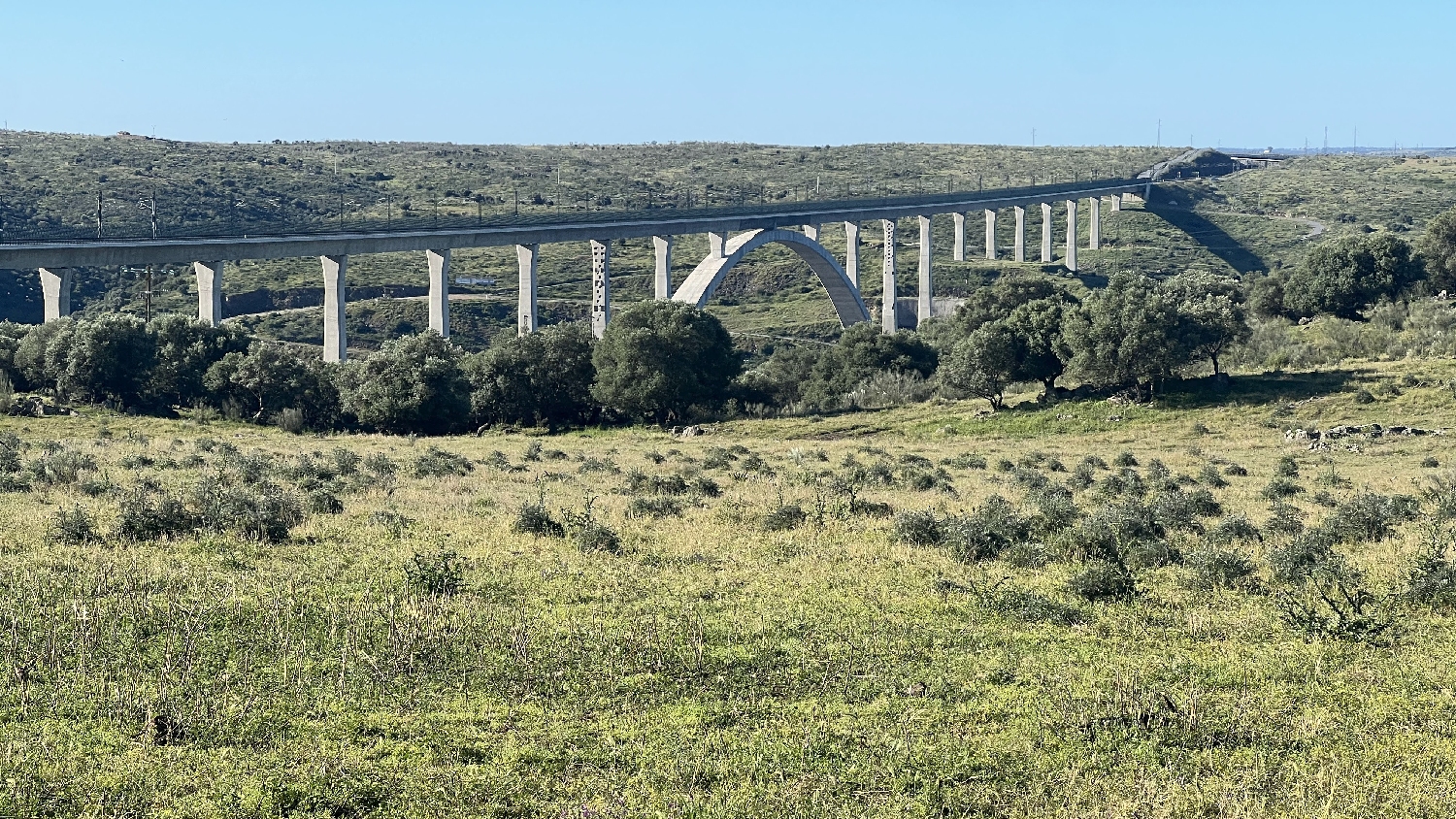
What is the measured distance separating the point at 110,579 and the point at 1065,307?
144 feet

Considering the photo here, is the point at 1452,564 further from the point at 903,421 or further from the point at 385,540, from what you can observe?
the point at 903,421

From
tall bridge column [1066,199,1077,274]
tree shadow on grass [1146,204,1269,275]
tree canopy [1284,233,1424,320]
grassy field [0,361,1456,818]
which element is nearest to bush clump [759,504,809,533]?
grassy field [0,361,1456,818]

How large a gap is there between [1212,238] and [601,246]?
283ft

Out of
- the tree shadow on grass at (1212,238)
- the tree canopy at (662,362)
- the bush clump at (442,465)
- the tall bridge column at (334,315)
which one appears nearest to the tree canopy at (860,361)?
the tree canopy at (662,362)

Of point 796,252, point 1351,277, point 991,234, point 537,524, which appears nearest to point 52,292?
point 796,252

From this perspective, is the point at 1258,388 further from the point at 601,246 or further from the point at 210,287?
the point at 601,246

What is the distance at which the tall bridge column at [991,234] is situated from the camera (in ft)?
494

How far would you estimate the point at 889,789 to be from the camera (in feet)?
33.7

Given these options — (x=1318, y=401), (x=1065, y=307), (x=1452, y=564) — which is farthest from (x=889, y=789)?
(x=1065, y=307)

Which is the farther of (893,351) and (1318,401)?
(893,351)

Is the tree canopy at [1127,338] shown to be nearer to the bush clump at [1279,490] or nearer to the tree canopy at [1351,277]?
the bush clump at [1279,490]

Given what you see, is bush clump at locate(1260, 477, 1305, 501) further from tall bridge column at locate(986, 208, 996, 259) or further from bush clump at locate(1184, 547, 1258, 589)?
tall bridge column at locate(986, 208, 996, 259)

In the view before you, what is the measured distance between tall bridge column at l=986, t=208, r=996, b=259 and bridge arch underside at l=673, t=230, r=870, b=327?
3447 cm

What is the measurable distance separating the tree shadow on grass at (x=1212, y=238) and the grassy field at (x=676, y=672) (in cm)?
12711
